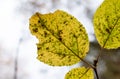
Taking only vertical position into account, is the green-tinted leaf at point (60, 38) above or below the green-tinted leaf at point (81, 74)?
above

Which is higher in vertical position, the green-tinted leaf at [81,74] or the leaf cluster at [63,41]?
the leaf cluster at [63,41]

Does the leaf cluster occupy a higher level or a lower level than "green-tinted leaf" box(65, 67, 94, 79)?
higher

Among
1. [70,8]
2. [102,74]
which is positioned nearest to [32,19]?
[102,74]

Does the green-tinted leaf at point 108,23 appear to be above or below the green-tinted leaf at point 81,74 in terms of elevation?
above
